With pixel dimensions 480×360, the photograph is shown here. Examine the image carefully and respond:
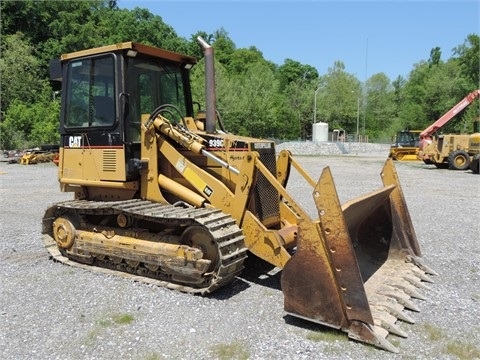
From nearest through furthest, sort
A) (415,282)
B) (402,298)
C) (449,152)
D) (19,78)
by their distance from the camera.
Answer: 1. (402,298)
2. (415,282)
3. (449,152)
4. (19,78)

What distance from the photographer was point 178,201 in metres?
6.16

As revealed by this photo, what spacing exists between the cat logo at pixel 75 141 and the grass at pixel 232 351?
12.8ft

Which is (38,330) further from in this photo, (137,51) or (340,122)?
(340,122)

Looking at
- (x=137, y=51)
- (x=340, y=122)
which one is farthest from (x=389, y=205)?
(x=340, y=122)

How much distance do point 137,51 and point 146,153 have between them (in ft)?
4.53

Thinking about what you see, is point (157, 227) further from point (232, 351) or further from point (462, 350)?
point (462, 350)

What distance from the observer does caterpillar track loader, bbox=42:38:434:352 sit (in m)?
5.20

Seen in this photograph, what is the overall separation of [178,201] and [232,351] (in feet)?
8.49

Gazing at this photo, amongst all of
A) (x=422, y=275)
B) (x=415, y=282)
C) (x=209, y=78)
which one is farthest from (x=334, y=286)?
(x=209, y=78)

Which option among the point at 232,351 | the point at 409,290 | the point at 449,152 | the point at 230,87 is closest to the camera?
the point at 232,351

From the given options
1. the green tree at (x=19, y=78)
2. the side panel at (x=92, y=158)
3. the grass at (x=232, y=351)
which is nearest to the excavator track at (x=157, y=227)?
the side panel at (x=92, y=158)

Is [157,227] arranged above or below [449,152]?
below

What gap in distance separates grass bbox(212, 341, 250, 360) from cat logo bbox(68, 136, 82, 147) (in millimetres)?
3897

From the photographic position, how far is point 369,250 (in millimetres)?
6242
